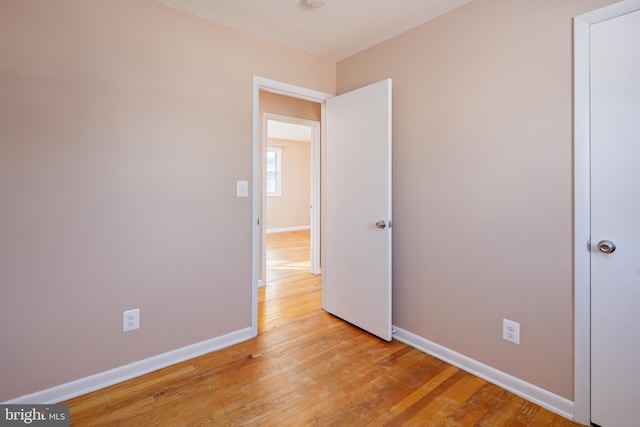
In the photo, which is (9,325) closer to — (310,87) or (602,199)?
(310,87)

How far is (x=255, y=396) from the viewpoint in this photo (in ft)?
5.87

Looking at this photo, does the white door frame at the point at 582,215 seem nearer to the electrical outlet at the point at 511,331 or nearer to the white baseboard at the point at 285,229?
the electrical outlet at the point at 511,331

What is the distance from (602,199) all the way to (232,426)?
218 cm

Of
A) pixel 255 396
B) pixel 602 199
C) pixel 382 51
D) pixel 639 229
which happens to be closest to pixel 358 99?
pixel 382 51

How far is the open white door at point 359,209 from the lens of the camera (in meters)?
2.39

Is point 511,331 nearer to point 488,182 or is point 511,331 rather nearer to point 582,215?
point 582,215

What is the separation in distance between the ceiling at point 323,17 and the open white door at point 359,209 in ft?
1.39

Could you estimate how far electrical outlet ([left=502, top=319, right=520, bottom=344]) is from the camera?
183 centimetres

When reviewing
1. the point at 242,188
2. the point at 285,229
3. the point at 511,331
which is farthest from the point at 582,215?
the point at 285,229

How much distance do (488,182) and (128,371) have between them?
8.53 ft

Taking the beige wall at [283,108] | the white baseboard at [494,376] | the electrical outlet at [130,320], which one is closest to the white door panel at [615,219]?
the white baseboard at [494,376]

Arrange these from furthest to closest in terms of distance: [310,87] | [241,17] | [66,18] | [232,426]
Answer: [310,87], [241,17], [66,18], [232,426]

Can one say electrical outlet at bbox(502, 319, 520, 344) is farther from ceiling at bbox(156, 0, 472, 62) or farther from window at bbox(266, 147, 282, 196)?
window at bbox(266, 147, 282, 196)

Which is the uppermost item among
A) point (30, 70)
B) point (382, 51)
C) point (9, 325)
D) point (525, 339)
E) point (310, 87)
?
point (382, 51)
